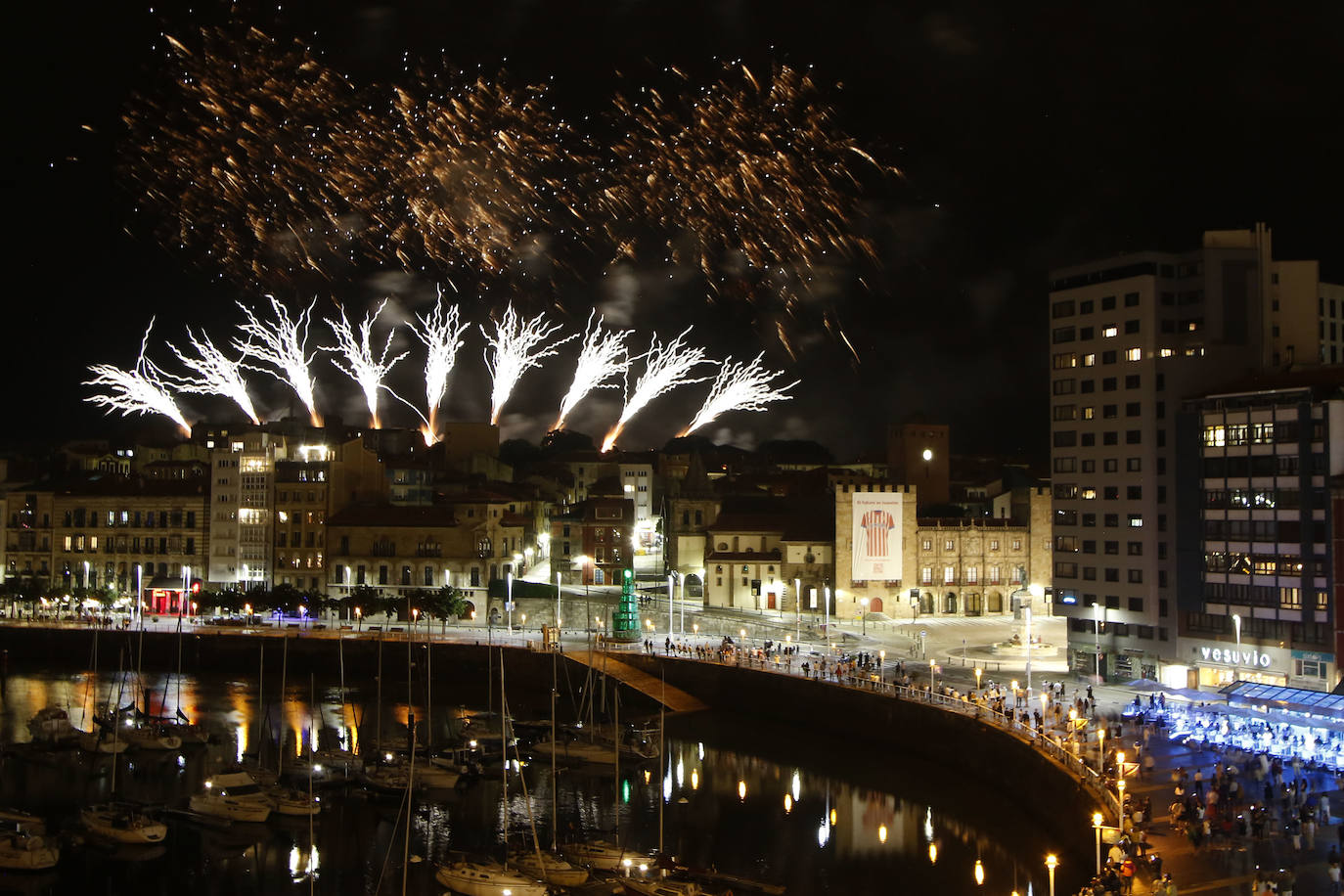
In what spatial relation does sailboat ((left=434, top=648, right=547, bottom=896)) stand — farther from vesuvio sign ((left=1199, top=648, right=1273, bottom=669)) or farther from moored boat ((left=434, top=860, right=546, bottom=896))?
vesuvio sign ((left=1199, top=648, right=1273, bottom=669))

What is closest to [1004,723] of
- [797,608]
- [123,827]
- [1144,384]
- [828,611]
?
[1144,384]

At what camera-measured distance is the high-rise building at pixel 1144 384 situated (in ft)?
180

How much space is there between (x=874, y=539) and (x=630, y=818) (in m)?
39.7

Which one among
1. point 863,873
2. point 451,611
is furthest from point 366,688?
point 863,873

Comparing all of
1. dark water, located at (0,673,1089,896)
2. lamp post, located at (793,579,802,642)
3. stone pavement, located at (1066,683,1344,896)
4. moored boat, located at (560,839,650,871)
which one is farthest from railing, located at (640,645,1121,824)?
moored boat, located at (560,839,650,871)

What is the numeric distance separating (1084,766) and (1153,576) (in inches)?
780

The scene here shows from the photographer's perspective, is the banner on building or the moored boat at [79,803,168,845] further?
the banner on building

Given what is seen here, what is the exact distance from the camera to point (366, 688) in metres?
66.4

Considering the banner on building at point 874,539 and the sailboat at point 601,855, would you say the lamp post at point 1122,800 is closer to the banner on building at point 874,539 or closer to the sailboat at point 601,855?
the sailboat at point 601,855

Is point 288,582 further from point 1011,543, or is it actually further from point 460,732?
point 1011,543

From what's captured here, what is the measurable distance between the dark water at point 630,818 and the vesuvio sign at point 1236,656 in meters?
12.3

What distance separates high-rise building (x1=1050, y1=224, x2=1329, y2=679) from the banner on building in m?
19.8

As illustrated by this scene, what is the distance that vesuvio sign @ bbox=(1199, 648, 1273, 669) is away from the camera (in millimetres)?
48531

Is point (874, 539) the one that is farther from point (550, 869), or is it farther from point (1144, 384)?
point (550, 869)
